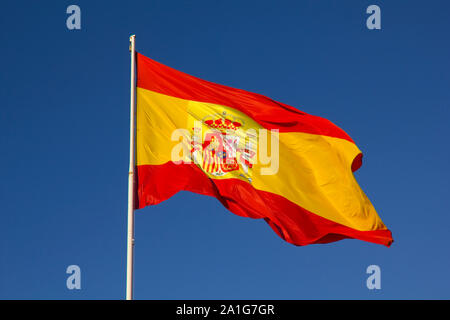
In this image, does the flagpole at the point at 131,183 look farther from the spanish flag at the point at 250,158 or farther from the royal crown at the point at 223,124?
the royal crown at the point at 223,124

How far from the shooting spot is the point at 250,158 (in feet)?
74.8

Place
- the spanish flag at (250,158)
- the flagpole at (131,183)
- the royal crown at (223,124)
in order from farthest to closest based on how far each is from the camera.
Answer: the royal crown at (223,124) < the spanish flag at (250,158) < the flagpole at (131,183)

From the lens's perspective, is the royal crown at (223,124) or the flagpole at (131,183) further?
the royal crown at (223,124)

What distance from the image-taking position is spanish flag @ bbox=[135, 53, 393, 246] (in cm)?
2145

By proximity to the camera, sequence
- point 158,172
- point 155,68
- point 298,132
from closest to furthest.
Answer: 1. point 158,172
2. point 155,68
3. point 298,132

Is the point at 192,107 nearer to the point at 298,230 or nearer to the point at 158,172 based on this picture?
the point at 158,172

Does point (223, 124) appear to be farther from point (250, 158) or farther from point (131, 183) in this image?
point (131, 183)

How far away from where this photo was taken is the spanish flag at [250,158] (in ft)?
70.4

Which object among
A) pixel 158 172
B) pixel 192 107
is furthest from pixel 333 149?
pixel 158 172

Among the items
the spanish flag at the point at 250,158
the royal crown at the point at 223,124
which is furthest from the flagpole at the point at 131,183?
the royal crown at the point at 223,124

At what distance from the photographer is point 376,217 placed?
22938 millimetres

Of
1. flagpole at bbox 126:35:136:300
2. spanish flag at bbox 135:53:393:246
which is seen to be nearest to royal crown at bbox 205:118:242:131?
spanish flag at bbox 135:53:393:246

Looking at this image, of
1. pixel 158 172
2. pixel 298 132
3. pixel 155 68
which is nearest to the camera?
pixel 158 172

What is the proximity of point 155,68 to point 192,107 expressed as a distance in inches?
56.7
